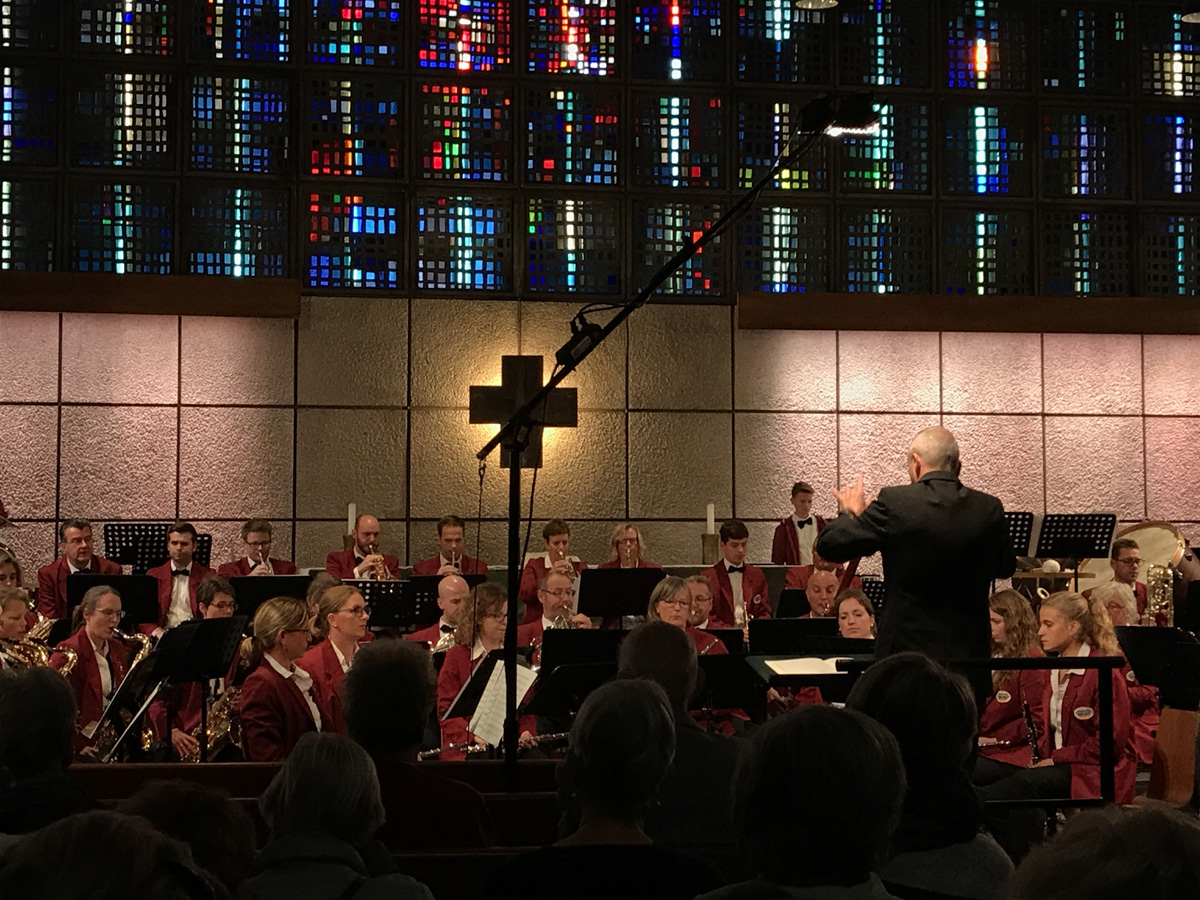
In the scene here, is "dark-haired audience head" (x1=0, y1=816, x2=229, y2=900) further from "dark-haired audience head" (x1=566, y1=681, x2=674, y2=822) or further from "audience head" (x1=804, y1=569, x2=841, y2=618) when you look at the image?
"audience head" (x1=804, y1=569, x2=841, y2=618)

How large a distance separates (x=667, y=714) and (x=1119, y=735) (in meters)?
3.78

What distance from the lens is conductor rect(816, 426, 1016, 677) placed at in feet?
15.6

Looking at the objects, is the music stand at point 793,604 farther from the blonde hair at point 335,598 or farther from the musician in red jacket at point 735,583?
the blonde hair at point 335,598

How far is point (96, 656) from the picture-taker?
785 cm

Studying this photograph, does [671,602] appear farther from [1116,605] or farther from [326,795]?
[326,795]

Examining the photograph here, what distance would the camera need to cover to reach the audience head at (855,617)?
25.5ft

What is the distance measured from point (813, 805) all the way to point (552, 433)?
1076cm

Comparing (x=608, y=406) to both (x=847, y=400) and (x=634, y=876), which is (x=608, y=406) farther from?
(x=634, y=876)

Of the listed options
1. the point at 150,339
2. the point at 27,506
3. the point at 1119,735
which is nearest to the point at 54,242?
the point at 150,339

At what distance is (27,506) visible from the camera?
1207 cm

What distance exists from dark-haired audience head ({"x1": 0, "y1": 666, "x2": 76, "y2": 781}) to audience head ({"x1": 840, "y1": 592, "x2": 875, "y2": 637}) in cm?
500

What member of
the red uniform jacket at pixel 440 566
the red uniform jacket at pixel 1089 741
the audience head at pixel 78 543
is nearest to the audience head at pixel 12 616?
the audience head at pixel 78 543

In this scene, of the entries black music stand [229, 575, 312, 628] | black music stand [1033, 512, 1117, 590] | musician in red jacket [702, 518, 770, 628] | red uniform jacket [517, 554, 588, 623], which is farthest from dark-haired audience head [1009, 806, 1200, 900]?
musician in red jacket [702, 518, 770, 628]

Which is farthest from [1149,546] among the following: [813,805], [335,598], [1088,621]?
[813,805]
